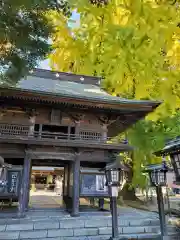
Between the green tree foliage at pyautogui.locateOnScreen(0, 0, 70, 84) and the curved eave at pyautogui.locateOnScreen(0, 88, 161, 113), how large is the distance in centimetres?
391

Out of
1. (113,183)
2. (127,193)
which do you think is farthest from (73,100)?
(127,193)

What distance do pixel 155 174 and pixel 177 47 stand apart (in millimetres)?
4030

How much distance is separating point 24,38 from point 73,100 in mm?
4974

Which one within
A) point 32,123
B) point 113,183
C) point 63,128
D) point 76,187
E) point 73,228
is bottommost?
point 73,228

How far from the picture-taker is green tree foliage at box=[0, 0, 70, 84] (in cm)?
382

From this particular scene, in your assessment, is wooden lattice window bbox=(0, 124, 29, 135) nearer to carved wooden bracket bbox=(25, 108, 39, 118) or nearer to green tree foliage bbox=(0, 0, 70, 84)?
carved wooden bracket bbox=(25, 108, 39, 118)

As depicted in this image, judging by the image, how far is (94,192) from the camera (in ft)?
30.8

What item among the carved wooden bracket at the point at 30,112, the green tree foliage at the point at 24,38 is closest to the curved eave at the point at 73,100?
the carved wooden bracket at the point at 30,112

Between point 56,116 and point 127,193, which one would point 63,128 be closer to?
point 56,116

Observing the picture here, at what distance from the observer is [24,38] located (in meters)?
3.97

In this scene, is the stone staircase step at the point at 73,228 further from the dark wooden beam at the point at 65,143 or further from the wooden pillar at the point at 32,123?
the wooden pillar at the point at 32,123

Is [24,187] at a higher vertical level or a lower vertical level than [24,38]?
lower

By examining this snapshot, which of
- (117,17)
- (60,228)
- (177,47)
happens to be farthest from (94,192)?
(117,17)

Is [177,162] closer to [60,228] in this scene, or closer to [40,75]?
[60,228]
